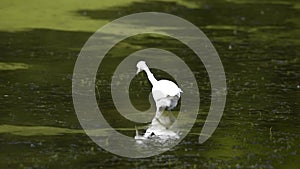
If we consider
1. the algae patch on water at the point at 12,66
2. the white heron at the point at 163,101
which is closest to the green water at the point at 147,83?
the algae patch on water at the point at 12,66

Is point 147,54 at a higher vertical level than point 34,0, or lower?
lower

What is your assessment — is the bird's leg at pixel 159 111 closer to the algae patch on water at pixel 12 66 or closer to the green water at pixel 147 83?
the green water at pixel 147 83

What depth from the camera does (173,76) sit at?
10.6m

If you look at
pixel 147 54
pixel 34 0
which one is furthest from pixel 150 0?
pixel 147 54

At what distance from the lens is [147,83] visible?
10070 millimetres

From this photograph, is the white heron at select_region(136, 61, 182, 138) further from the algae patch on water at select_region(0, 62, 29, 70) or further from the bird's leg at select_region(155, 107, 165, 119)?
the algae patch on water at select_region(0, 62, 29, 70)

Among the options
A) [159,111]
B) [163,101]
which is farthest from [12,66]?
[163,101]

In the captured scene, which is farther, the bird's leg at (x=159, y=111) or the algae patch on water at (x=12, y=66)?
the algae patch on water at (x=12, y=66)

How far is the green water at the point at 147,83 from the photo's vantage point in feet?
24.1

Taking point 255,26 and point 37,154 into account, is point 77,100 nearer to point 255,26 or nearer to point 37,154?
point 37,154

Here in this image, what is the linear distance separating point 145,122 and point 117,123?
0.96ft

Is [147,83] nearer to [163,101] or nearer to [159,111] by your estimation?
[159,111]

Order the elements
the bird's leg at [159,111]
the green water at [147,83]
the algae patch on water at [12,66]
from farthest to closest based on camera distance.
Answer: the algae patch on water at [12,66]
the bird's leg at [159,111]
the green water at [147,83]

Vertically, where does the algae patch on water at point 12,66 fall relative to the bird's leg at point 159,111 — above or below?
above
